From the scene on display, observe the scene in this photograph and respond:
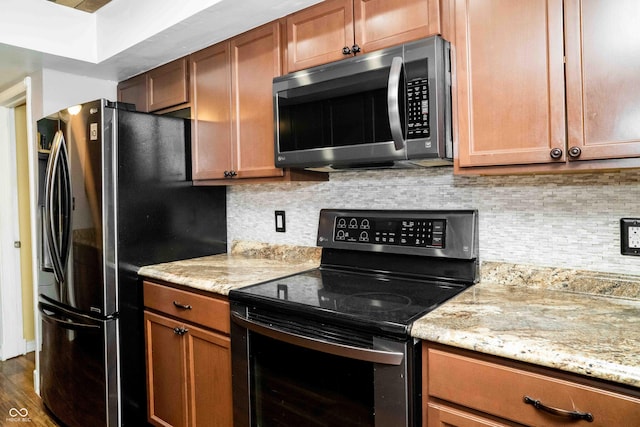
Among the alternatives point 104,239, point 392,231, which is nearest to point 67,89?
point 104,239

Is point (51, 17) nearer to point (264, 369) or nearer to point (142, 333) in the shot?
point (142, 333)

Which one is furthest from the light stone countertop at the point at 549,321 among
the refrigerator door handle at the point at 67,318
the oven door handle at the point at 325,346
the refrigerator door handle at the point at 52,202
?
the refrigerator door handle at the point at 52,202

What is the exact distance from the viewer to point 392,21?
5.15 feet

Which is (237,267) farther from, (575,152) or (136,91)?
(575,152)

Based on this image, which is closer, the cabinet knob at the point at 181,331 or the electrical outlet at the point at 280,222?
the cabinet knob at the point at 181,331

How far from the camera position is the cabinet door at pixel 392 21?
1477mm

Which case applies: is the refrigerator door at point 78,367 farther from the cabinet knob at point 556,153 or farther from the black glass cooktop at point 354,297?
the cabinet knob at point 556,153

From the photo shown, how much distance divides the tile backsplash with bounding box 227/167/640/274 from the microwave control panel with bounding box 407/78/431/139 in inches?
14.9

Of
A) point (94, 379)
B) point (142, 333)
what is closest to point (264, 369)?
point (142, 333)

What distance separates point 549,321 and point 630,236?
48cm

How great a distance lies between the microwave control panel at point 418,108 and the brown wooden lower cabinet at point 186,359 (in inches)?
39.7

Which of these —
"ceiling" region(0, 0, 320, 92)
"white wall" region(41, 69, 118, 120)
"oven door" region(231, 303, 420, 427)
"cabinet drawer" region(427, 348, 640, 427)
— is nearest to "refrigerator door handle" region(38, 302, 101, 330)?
"oven door" region(231, 303, 420, 427)

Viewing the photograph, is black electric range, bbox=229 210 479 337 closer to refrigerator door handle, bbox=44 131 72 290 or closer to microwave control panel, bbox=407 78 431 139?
microwave control panel, bbox=407 78 431 139

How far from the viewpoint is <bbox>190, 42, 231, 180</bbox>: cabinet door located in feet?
7.23
